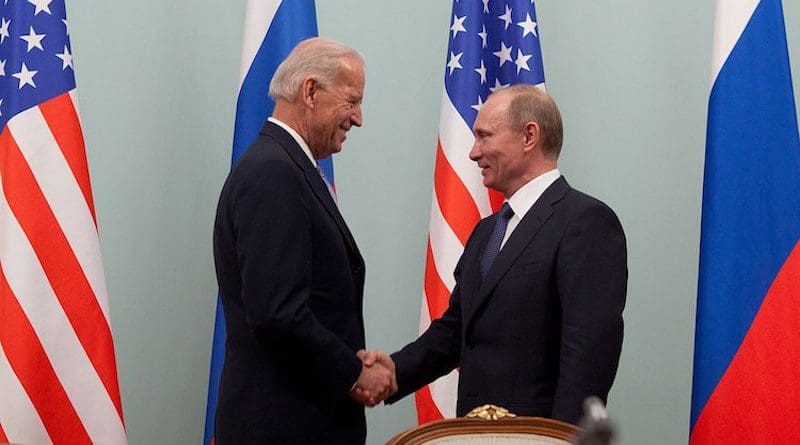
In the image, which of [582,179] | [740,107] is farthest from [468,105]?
[740,107]

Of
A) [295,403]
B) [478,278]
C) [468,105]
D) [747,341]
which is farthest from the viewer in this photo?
[468,105]

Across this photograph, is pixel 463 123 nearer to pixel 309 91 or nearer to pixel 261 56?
pixel 261 56

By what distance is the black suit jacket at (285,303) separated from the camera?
Answer: 6.80 ft

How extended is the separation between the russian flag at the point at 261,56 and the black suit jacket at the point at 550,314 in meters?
1.16

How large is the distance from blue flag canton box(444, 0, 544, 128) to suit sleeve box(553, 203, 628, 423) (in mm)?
1149

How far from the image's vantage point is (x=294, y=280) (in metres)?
2.07

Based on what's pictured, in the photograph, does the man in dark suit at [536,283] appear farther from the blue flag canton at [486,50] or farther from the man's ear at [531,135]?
the blue flag canton at [486,50]

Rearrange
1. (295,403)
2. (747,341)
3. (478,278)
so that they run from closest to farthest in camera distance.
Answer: (295,403) < (478,278) < (747,341)

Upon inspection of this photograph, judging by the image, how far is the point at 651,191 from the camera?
371 cm

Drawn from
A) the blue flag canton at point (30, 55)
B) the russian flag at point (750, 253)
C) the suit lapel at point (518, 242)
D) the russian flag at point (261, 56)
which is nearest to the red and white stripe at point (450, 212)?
the russian flag at point (261, 56)

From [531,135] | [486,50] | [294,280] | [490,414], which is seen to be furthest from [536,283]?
[486,50]

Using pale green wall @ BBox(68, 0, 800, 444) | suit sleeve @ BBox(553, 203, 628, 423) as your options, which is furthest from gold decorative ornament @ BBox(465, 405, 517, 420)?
pale green wall @ BBox(68, 0, 800, 444)

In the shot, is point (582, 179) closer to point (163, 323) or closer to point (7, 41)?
point (163, 323)

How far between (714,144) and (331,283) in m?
1.36
